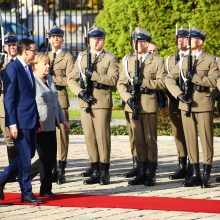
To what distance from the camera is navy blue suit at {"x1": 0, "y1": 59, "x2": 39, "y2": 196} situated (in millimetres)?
13234

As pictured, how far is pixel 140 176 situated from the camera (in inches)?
593

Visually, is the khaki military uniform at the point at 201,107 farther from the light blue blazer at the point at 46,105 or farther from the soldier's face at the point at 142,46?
the light blue blazer at the point at 46,105

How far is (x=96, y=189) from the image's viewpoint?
576 inches

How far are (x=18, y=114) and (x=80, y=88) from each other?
6.67 ft

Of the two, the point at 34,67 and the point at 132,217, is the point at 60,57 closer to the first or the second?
the point at 34,67

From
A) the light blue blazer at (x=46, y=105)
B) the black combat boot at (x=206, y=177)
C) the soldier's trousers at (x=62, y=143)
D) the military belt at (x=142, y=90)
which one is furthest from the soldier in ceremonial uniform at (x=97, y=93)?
the light blue blazer at (x=46, y=105)

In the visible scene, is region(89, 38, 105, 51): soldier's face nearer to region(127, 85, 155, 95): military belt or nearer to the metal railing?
region(127, 85, 155, 95): military belt

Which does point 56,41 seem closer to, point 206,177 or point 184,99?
point 184,99

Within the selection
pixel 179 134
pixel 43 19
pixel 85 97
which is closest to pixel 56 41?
pixel 85 97

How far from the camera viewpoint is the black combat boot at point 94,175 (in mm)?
15144

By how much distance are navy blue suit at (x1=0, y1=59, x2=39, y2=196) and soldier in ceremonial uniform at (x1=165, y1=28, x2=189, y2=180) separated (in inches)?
97.6

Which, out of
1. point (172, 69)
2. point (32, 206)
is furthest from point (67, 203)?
point (172, 69)

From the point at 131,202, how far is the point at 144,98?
79.0 inches

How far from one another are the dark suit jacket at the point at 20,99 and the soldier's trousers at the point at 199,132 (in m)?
2.32
